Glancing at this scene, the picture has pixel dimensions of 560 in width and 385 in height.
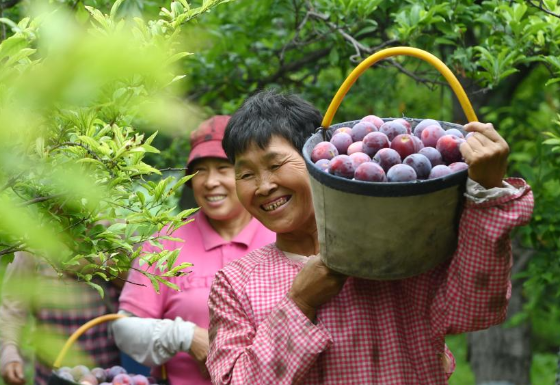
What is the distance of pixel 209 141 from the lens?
3.77 meters

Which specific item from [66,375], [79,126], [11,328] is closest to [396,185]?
[79,126]

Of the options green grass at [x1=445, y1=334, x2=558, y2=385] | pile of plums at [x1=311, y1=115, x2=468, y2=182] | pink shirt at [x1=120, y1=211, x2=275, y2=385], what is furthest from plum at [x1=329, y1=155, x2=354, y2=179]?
green grass at [x1=445, y1=334, x2=558, y2=385]

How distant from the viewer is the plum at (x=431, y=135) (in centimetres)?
192

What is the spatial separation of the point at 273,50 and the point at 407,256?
3293 millimetres

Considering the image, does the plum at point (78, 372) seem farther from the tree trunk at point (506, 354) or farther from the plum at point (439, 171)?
the tree trunk at point (506, 354)

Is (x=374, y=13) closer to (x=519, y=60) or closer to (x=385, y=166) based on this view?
(x=519, y=60)

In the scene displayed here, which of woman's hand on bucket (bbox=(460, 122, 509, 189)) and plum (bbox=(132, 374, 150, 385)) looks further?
plum (bbox=(132, 374, 150, 385))

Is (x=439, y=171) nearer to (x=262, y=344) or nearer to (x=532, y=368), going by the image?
(x=262, y=344)

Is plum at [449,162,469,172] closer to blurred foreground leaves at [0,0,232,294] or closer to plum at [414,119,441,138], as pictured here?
plum at [414,119,441,138]

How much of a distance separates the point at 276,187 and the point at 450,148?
60 centimetres

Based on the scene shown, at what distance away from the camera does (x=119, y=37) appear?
0.72 meters

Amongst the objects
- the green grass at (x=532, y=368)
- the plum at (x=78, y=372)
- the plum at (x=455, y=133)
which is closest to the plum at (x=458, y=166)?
the plum at (x=455, y=133)

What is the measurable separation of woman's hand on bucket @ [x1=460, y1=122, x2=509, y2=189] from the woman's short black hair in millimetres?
719

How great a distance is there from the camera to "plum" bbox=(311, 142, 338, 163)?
1.95 metres
